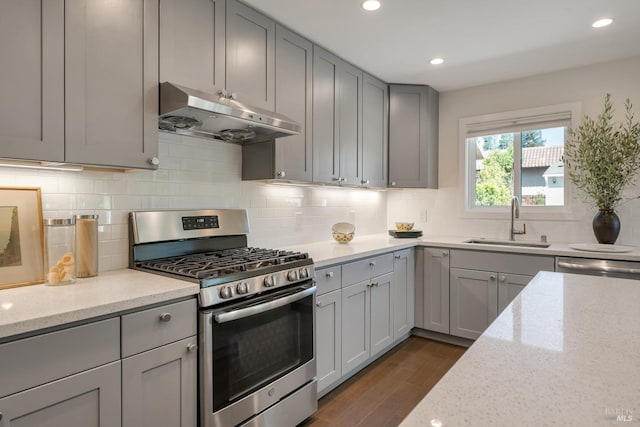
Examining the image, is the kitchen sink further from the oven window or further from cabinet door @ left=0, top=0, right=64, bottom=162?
cabinet door @ left=0, top=0, right=64, bottom=162

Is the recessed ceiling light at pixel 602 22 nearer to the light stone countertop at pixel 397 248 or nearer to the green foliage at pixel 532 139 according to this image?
the green foliage at pixel 532 139

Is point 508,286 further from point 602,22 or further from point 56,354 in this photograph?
point 56,354

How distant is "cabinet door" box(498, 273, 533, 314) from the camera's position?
295 cm

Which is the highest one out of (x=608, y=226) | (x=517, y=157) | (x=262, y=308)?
(x=517, y=157)

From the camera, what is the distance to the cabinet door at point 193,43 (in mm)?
1836

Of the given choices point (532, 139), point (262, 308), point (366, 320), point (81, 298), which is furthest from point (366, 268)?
point (532, 139)

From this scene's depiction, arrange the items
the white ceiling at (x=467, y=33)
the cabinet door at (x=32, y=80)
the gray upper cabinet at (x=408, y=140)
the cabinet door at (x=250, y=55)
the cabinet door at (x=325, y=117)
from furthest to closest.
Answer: the gray upper cabinet at (x=408, y=140) → the cabinet door at (x=325, y=117) → the white ceiling at (x=467, y=33) → the cabinet door at (x=250, y=55) → the cabinet door at (x=32, y=80)

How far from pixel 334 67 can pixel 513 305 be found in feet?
7.62

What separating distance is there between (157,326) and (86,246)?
606 mm

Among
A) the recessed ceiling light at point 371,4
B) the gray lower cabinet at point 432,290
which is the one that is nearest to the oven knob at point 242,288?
the recessed ceiling light at point 371,4

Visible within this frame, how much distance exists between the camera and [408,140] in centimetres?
374

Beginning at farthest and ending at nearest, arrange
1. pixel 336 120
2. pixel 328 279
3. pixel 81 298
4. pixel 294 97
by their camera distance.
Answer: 1. pixel 336 120
2. pixel 294 97
3. pixel 328 279
4. pixel 81 298

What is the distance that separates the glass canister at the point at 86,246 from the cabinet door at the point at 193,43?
0.76 m

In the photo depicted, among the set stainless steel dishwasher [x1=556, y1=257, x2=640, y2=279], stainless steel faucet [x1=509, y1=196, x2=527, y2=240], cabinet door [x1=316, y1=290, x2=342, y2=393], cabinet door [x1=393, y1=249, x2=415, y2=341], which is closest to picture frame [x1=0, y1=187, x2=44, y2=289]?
cabinet door [x1=316, y1=290, x2=342, y2=393]
